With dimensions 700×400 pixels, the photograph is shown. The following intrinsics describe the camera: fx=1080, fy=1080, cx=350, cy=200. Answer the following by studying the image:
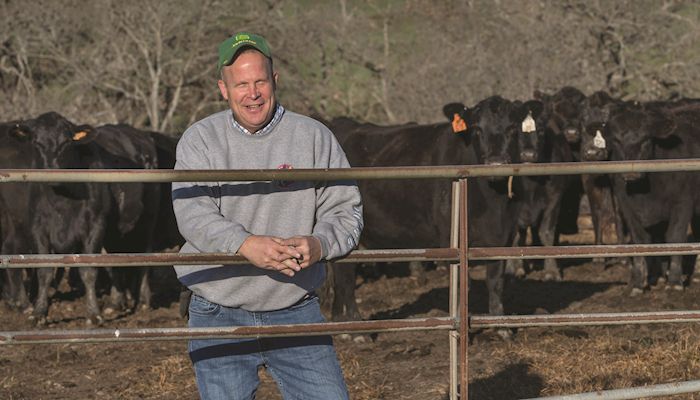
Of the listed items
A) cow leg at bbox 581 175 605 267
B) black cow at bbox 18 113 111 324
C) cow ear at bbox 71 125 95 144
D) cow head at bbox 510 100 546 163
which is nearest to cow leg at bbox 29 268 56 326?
black cow at bbox 18 113 111 324

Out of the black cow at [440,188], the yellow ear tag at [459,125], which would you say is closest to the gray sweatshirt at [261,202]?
the black cow at [440,188]

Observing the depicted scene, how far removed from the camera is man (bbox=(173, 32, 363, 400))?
3.52 meters

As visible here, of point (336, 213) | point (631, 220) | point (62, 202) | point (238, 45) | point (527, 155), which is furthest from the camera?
point (631, 220)

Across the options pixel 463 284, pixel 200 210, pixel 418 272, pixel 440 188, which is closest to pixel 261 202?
pixel 200 210

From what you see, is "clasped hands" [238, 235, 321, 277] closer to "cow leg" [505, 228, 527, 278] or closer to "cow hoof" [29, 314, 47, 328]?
"cow hoof" [29, 314, 47, 328]

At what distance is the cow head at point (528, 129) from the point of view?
9.38 m

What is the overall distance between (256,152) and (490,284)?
211 inches

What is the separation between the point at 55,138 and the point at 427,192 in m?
3.55

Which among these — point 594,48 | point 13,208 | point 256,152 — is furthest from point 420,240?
point 594,48

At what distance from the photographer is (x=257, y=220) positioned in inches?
139

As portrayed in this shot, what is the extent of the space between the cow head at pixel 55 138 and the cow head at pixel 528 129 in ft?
13.2

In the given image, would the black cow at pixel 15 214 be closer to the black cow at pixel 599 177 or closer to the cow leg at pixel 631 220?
the black cow at pixel 599 177

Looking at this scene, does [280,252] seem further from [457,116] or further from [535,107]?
[535,107]

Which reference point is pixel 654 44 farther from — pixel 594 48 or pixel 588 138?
pixel 588 138
